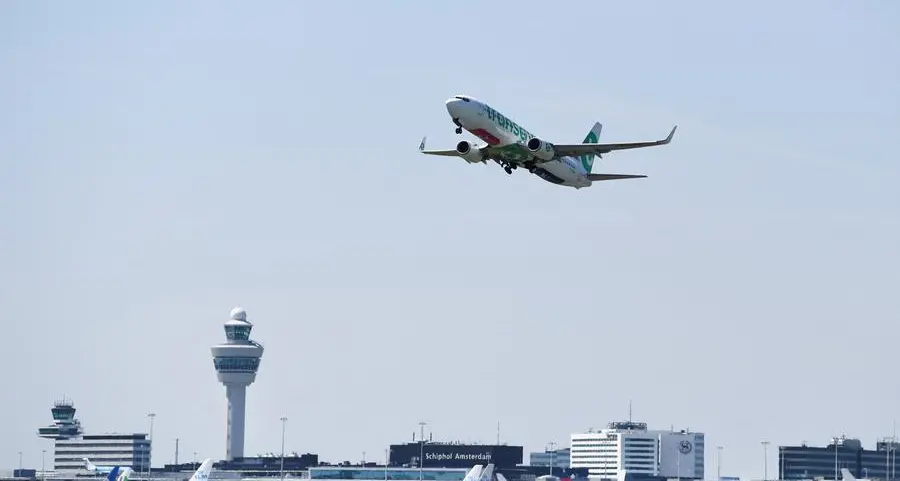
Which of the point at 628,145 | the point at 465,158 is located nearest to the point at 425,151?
the point at 465,158

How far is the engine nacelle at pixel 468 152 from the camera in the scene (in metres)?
148

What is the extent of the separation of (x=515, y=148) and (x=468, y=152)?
13.6ft

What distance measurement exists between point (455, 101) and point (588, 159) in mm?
29421

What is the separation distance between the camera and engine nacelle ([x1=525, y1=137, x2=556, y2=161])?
491 ft

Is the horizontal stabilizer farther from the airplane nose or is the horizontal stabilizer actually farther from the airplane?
the airplane nose

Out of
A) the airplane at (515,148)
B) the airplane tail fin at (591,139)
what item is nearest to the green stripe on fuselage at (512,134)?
the airplane at (515,148)

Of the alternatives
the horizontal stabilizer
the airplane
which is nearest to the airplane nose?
the airplane

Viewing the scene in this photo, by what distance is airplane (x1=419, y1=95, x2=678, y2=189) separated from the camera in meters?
144

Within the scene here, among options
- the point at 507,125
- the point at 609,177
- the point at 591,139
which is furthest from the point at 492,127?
the point at 591,139

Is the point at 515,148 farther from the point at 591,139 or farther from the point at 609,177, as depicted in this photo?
the point at 591,139

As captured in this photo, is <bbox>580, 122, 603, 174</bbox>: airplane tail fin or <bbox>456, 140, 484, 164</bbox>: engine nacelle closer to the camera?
<bbox>456, 140, 484, 164</bbox>: engine nacelle

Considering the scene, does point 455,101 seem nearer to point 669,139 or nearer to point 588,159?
point 669,139

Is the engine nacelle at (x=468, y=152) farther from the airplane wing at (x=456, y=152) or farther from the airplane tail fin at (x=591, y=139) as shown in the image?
the airplane tail fin at (x=591, y=139)

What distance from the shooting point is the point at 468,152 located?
14788 centimetres
